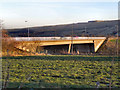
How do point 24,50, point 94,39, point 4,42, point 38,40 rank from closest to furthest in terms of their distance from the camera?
point 4,42, point 24,50, point 38,40, point 94,39

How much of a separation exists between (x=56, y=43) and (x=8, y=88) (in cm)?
3394

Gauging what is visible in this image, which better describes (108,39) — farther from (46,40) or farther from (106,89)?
(106,89)

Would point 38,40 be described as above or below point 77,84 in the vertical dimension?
above

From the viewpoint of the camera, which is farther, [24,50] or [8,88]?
[24,50]

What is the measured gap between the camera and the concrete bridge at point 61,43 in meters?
30.9

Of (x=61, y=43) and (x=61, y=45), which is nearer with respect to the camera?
(x=61, y=43)

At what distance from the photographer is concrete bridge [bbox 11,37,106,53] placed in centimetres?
3086

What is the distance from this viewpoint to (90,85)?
7.72 m

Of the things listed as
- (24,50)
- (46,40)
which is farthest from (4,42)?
(46,40)

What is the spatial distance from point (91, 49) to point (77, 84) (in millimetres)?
44726

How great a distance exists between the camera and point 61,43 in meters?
42.4

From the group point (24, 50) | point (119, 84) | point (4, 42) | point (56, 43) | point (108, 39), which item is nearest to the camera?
point (119, 84)

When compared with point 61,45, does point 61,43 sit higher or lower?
higher

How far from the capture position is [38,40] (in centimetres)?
3306
